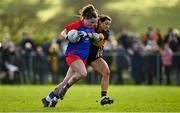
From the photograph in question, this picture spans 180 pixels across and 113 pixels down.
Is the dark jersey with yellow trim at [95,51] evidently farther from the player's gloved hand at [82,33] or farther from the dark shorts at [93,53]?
the player's gloved hand at [82,33]

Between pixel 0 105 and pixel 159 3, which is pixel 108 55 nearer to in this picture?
pixel 159 3

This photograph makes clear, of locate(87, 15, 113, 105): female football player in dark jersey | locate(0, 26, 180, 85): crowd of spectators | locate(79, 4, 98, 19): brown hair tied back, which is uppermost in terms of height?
locate(79, 4, 98, 19): brown hair tied back

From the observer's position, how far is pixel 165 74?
31.2m

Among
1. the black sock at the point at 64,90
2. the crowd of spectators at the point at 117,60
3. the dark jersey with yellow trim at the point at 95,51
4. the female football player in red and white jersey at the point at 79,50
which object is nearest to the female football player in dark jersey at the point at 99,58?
the dark jersey with yellow trim at the point at 95,51

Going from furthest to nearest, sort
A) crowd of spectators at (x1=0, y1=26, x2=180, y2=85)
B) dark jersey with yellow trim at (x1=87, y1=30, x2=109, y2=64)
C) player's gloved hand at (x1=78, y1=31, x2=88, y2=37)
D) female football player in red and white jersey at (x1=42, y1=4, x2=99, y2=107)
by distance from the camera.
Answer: crowd of spectators at (x1=0, y1=26, x2=180, y2=85)
dark jersey with yellow trim at (x1=87, y1=30, x2=109, y2=64)
female football player in red and white jersey at (x1=42, y1=4, x2=99, y2=107)
player's gloved hand at (x1=78, y1=31, x2=88, y2=37)

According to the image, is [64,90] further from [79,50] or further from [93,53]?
[93,53]

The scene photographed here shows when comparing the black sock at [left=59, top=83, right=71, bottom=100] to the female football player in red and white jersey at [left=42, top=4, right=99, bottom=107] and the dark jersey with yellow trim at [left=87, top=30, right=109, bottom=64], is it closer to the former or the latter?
the female football player in red and white jersey at [left=42, top=4, right=99, bottom=107]

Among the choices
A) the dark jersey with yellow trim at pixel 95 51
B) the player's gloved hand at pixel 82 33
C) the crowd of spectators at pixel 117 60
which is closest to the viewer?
the player's gloved hand at pixel 82 33

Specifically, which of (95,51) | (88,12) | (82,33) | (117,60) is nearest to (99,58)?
(95,51)

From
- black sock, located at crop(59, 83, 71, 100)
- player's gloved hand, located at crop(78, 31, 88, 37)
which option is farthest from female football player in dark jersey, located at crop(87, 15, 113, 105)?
black sock, located at crop(59, 83, 71, 100)

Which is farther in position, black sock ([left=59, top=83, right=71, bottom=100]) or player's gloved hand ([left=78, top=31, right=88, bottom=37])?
black sock ([left=59, top=83, right=71, bottom=100])

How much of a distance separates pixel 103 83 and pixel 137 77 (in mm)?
14728

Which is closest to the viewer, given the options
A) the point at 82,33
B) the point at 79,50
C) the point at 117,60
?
the point at 82,33

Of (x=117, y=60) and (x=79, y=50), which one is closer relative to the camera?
(x=79, y=50)
